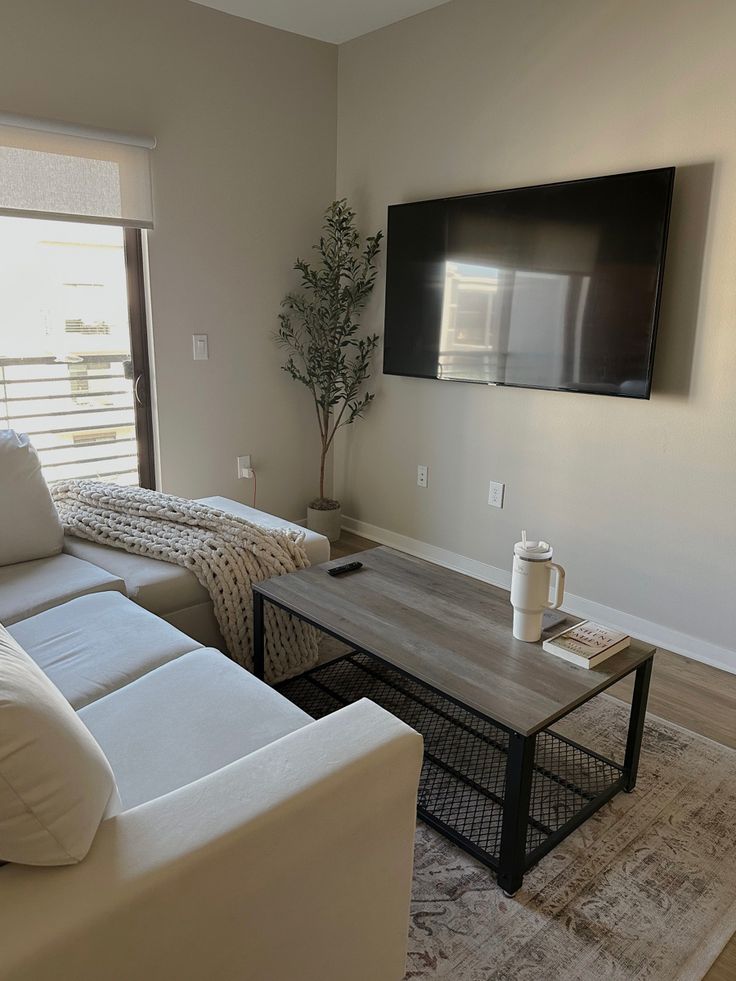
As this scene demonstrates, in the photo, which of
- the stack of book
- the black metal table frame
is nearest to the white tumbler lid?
the stack of book

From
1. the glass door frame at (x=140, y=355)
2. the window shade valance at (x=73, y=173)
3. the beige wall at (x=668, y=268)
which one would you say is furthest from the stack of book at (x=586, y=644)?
the window shade valance at (x=73, y=173)

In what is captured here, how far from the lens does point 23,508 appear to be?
249 centimetres

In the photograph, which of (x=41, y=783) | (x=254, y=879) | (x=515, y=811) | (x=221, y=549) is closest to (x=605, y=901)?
(x=515, y=811)

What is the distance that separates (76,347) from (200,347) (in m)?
0.58

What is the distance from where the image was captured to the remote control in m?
2.39

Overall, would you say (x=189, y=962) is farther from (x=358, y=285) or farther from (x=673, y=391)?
(x=358, y=285)

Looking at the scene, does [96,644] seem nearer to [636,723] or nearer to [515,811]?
[515,811]

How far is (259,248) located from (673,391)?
2.15 m

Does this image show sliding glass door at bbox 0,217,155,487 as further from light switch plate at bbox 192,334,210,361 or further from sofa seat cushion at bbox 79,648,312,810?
sofa seat cushion at bbox 79,648,312,810

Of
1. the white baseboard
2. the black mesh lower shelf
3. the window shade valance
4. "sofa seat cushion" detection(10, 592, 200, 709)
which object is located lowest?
the black mesh lower shelf

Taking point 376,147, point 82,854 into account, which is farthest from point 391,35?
point 82,854

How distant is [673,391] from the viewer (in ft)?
9.02

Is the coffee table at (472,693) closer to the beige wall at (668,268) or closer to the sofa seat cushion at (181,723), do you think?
the sofa seat cushion at (181,723)

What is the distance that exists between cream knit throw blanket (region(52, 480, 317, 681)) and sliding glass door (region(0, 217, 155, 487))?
672 mm
